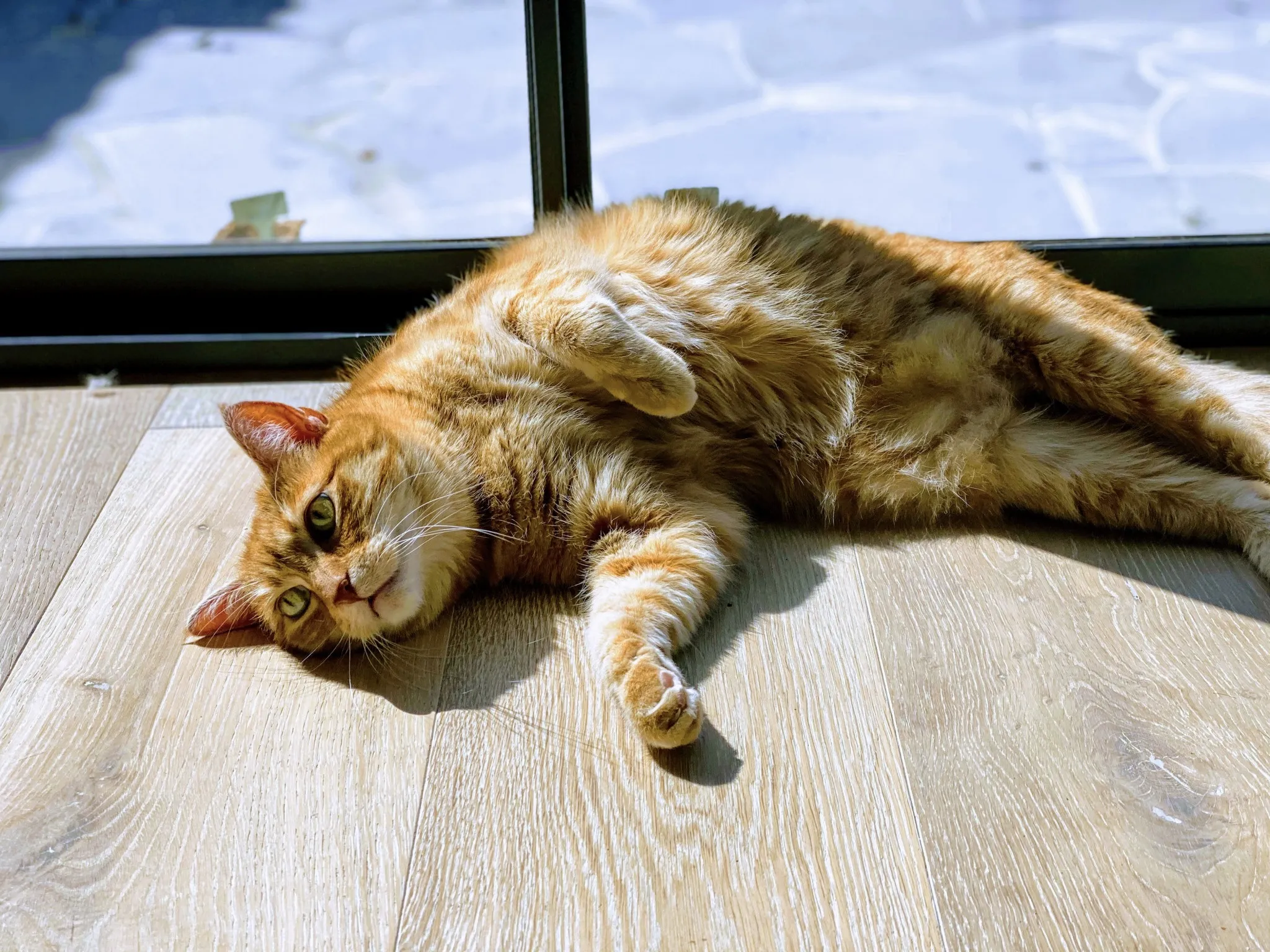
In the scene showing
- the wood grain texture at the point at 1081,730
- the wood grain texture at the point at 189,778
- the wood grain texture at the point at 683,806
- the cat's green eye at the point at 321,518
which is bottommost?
the wood grain texture at the point at 189,778

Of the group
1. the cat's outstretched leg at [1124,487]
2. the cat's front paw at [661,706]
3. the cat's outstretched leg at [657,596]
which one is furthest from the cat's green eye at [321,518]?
the cat's outstretched leg at [1124,487]

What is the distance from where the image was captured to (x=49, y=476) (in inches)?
79.4

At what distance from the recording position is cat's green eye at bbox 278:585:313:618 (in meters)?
1.58

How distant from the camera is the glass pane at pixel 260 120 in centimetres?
245

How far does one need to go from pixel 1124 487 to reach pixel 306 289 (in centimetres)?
173

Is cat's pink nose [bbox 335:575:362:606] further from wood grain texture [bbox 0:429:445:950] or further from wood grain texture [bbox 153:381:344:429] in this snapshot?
wood grain texture [bbox 153:381:344:429]

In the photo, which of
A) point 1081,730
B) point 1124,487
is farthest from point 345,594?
point 1124,487

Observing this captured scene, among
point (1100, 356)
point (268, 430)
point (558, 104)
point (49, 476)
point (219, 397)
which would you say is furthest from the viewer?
point (219, 397)

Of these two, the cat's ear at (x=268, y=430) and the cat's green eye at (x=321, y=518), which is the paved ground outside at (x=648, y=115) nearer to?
the cat's ear at (x=268, y=430)

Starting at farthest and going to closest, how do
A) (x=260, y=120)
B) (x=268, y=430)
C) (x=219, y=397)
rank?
(x=260, y=120) → (x=219, y=397) → (x=268, y=430)

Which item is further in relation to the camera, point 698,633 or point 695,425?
point 695,425

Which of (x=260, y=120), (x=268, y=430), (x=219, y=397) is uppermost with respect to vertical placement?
(x=260, y=120)

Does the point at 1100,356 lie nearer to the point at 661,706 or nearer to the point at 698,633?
the point at 698,633

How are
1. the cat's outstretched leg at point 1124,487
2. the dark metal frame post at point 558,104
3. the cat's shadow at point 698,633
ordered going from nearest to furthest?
the cat's shadow at point 698,633
the cat's outstretched leg at point 1124,487
the dark metal frame post at point 558,104
